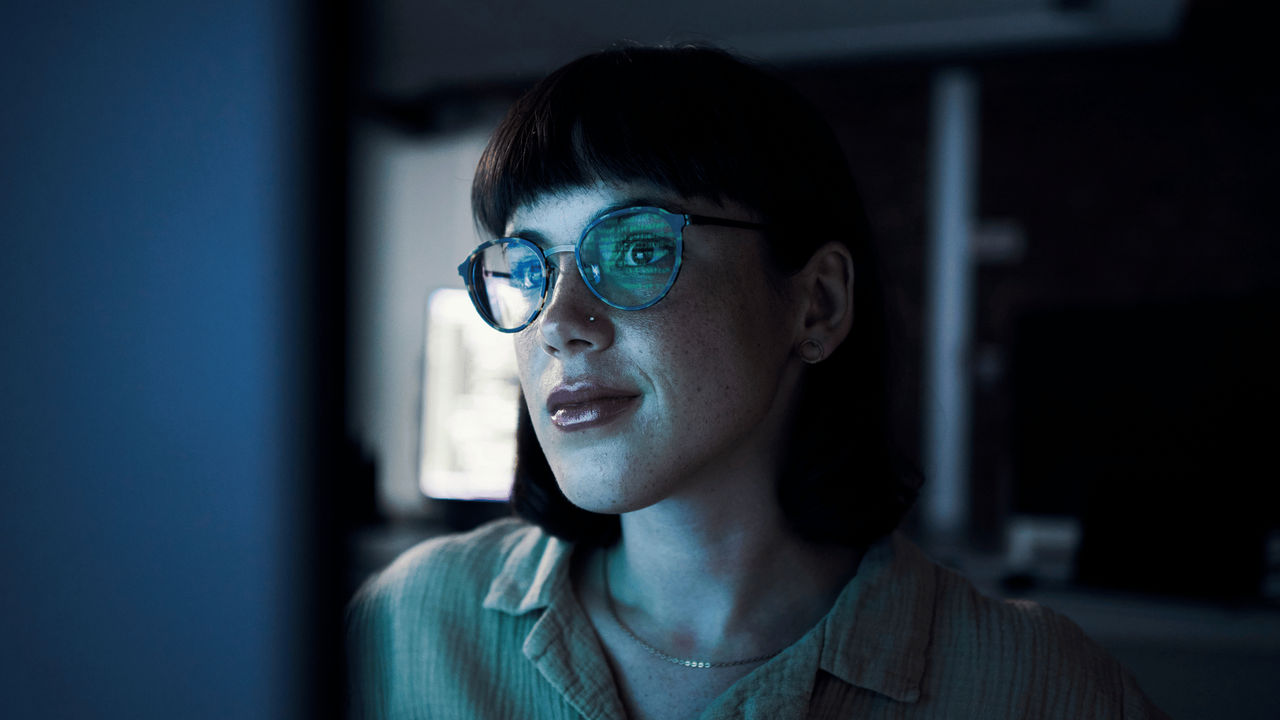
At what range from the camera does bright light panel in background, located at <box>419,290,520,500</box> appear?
2941mm

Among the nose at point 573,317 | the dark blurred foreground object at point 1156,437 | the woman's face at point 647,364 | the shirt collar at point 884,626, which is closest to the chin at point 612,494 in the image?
the woman's face at point 647,364

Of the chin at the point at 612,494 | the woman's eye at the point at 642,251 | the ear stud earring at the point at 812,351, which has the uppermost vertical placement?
the woman's eye at the point at 642,251

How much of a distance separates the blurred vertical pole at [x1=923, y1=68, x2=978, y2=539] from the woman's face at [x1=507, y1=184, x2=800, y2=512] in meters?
3.31

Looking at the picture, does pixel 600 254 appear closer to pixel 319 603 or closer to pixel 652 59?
pixel 652 59

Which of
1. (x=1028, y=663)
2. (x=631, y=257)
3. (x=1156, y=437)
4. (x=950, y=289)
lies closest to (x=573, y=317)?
(x=631, y=257)

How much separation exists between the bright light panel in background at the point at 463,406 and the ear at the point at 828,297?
200 centimetres

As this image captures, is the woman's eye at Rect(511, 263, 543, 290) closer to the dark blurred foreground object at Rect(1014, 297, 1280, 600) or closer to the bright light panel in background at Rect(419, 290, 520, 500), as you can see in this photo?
the dark blurred foreground object at Rect(1014, 297, 1280, 600)

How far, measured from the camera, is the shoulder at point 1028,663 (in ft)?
2.76

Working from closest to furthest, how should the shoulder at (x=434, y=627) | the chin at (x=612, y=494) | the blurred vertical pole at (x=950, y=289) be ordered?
the chin at (x=612, y=494), the shoulder at (x=434, y=627), the blurred vertical pole at (x=950, y=289)

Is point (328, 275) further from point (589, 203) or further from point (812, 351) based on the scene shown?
point (812, 351)

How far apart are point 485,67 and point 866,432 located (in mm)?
3438

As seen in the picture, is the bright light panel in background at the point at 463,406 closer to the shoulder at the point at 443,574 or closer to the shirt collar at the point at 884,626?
the shoulder at the point at 443,574

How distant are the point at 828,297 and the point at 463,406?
2.15m

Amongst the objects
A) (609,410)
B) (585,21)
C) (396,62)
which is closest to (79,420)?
(609,410)
